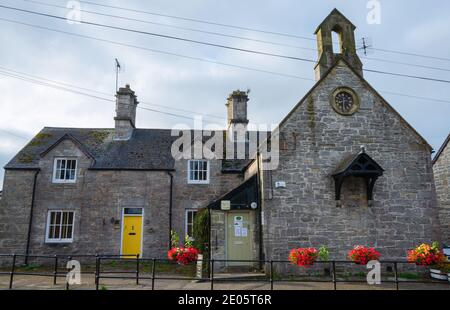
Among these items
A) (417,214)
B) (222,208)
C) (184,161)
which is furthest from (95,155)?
(417,214)

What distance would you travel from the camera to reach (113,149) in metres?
18.8

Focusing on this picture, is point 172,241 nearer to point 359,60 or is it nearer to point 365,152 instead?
point 365,152

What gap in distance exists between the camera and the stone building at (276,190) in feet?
42.2

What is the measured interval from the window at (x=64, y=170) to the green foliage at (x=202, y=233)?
724 centimetres

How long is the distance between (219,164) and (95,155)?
6.83 meters

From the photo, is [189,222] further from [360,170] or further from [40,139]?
[40,139]

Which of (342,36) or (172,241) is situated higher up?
(342,36)

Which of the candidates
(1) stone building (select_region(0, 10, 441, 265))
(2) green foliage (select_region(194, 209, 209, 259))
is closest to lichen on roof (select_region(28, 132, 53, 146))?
(1) stone building (select_region(0, 10, 441, 265))

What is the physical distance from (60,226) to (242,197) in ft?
31.8

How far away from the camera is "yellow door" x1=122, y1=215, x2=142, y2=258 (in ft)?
54.6

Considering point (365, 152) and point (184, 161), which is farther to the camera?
Result: point (184, 161)

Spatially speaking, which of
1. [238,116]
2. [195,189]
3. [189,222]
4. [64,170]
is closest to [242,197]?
[195,189]

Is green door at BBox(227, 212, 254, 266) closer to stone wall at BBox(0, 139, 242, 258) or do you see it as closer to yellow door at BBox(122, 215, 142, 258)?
stone wall at BBox(0, 139, 242, 258)

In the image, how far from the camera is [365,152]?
523 inches
